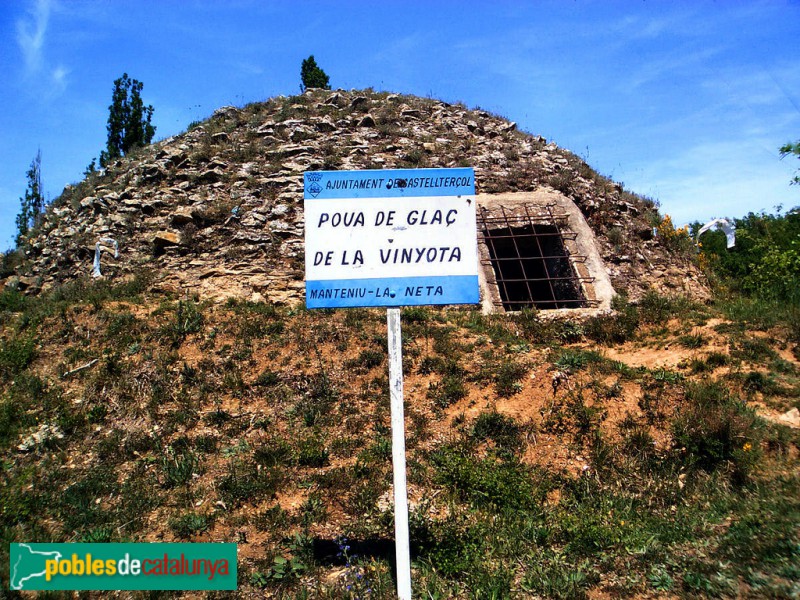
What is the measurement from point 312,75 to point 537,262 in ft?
36.5

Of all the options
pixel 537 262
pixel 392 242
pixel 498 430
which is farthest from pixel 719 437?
pixel 537 262

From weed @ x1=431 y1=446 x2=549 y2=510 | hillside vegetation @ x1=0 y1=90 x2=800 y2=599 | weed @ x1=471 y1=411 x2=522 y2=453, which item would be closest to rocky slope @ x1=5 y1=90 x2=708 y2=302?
hillside vegetation @ x1=0 y1=90 x2=800 y2=599

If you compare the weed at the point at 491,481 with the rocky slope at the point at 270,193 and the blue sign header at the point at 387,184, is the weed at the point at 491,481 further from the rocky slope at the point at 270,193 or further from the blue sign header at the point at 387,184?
the rocky slope at the point at 270,193

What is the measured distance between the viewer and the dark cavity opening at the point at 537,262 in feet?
32.9

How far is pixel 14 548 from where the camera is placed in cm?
399

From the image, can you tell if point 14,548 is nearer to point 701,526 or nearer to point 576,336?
point 701,526

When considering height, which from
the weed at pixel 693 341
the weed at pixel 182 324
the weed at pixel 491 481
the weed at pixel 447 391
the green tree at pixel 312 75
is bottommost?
the weed at pixel 491 481

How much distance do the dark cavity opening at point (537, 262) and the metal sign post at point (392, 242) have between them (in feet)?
20.1

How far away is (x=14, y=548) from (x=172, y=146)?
11011mm

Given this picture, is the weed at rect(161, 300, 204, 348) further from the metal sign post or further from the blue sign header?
the blue sign header

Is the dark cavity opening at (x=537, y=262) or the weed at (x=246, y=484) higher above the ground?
the dark cavity opening at (x=537, y=262)

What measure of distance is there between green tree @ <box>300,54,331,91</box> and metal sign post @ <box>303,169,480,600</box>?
15.2 meters

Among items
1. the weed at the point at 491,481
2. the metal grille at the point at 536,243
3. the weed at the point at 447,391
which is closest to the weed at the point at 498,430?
the weed at the point at 491,481

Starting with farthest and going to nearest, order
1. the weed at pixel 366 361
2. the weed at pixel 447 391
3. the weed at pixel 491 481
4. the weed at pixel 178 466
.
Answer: the weed at pixel 366 361, the weed at pixel 447 391, the weed at pixel 178 466, the weed at pixel 491 481
